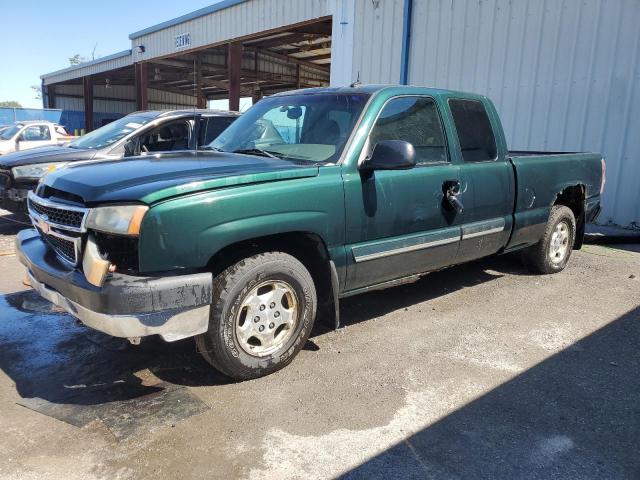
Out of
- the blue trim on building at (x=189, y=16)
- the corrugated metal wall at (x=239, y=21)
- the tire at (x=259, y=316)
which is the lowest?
the tire at (x=259, y=316)

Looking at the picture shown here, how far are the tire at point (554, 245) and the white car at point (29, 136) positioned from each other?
15792mm

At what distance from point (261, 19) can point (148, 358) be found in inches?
513

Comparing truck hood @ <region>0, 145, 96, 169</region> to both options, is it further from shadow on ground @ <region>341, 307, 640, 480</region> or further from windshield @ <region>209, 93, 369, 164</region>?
shadow on ground @ <region>341, 307, 640, 480</region>

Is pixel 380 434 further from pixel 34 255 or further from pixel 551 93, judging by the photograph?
pixel 551 93

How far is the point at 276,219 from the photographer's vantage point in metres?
3.20

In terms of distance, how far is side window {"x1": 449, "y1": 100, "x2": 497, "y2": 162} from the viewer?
14.9ft

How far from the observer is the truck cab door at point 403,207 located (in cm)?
366

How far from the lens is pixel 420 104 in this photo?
14.1ft

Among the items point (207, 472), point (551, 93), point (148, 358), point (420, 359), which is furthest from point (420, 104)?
point (551, 93)

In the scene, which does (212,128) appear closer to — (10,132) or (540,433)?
(540,433)

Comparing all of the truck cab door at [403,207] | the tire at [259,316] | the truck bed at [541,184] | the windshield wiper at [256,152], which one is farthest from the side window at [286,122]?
the truck bed at [541,184]

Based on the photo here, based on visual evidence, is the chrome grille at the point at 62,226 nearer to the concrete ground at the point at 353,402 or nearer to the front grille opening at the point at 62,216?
the front grille opening at the point at 62,216

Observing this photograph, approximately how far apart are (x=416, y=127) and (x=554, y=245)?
270 cm

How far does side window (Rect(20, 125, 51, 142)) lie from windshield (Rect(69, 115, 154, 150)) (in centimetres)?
1194
